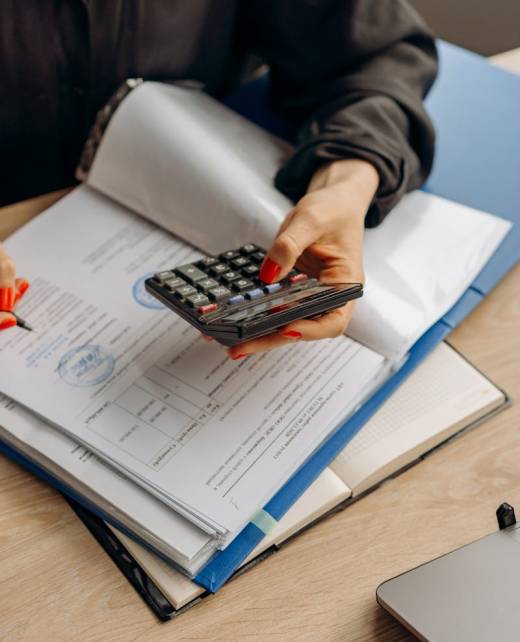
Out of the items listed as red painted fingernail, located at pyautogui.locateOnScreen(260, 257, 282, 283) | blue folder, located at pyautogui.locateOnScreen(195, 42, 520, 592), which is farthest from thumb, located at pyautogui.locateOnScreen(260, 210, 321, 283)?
blue folder, located at pyautogui.locateOnScreen(195, 42, 520, 592)

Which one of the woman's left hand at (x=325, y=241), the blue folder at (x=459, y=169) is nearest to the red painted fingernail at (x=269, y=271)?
the woman's left hand at (x=325, y=241)

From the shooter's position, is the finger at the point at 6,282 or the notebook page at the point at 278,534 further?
the finger at the point at 6,282

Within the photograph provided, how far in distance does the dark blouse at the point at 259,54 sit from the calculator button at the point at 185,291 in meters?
0.20

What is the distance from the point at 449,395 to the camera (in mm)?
550

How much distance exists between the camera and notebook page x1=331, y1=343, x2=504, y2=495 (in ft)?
1.64

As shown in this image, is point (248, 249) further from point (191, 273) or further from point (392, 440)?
point (392, 440)

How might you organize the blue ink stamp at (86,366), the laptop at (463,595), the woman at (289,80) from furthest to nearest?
the woman at (289,80)
the blue ink stamp at (86,366)
the laptop at (463,595)

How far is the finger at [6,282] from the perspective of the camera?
0.54m

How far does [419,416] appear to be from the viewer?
0.53 meters

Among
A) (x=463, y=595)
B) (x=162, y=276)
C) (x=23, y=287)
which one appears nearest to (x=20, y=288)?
(x=23, y=287)

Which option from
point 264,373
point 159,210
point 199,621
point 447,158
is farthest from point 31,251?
point 447,158

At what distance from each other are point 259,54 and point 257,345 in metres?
0.50

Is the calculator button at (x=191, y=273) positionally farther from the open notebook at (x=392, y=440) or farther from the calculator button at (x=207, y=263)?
the open notebook at (x=392, y=440)

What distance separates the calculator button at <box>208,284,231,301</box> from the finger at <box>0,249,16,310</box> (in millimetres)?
160
